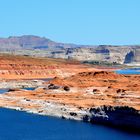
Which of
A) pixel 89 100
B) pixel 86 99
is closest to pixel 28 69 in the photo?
pixel 86 99

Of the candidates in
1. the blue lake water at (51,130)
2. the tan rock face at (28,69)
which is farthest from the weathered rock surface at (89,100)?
the tan rock face at (28,69)

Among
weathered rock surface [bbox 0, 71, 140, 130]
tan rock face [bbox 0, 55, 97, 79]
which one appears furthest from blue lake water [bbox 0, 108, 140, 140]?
tan rock face [bbox 0, 55, 97, 79]

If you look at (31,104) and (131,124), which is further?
(31,104)

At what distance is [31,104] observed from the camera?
8875 cm

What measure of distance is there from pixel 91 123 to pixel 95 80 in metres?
46.4

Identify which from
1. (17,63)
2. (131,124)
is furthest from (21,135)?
(17,63)

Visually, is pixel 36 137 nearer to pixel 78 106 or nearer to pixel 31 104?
pixel 78 106

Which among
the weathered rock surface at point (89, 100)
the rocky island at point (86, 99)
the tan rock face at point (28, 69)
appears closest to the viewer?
the weathered rock surface at point (89, 100)

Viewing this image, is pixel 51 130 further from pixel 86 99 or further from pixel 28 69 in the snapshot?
pixel 28 69

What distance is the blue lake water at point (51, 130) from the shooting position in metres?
61.4

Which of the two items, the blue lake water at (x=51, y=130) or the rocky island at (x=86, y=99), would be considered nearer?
the blue lake water at (x=51, y=130)

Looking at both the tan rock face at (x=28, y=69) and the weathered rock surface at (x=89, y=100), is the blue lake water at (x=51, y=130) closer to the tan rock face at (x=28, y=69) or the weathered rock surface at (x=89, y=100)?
the weathered rock surface at (x=89, y=100)

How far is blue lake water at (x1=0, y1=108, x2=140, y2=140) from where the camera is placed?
61.4 m

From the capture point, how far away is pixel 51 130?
65.9 metres
